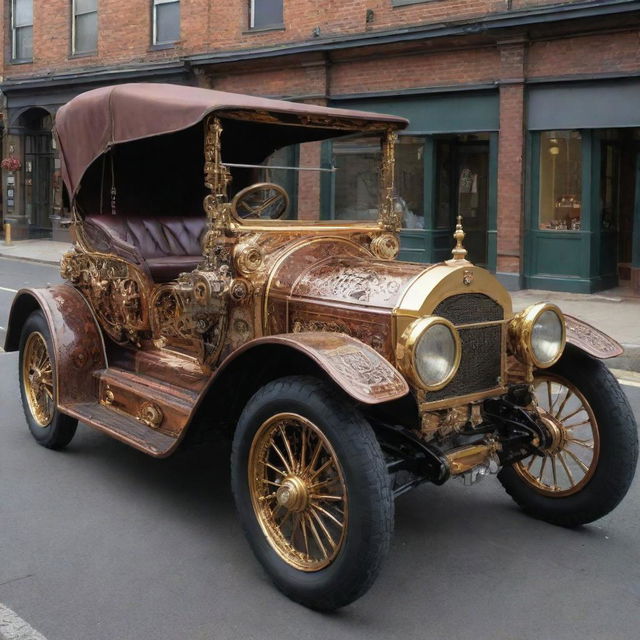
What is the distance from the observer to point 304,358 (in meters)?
3.84

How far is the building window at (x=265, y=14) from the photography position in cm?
1711

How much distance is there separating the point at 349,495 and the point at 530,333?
1.27 metres

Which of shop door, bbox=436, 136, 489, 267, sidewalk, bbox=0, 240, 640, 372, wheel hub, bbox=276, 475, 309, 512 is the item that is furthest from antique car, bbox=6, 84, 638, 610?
shop door, bbox=436, 136, 489, 267

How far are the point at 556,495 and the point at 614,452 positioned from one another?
1.40 feet

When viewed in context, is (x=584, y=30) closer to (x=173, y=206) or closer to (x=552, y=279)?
(x=552, y=279)

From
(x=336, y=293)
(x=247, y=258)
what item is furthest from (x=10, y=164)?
(x=336, y=293)

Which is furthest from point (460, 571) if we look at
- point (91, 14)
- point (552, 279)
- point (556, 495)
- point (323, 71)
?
point (91, 14)

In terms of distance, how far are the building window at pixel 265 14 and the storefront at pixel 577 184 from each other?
6.15m

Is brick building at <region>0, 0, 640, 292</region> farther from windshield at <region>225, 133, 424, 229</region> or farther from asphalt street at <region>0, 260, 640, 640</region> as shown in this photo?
asphalt street at <region>0, 260, 640, 640</region>

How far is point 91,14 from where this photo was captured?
70.2 feet

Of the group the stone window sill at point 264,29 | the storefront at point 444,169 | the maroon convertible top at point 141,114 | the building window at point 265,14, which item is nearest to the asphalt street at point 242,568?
the maroon convertible top at point 141,114

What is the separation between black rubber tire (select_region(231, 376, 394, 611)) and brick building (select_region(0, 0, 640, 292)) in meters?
7.08

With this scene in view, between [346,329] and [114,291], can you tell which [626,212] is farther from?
[346,329]

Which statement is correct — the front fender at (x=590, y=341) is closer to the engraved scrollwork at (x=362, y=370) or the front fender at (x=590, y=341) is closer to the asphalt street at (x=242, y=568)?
the asphalt street at (x=242, y=568)
